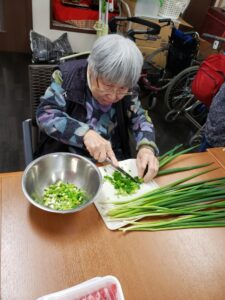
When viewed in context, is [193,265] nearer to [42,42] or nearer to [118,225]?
[118,225]

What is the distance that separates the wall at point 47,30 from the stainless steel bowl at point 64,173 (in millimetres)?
2866

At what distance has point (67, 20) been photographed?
11.1 ft

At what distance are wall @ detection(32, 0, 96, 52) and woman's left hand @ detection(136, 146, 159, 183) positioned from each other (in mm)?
2846

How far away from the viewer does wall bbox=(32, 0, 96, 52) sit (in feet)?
10.4

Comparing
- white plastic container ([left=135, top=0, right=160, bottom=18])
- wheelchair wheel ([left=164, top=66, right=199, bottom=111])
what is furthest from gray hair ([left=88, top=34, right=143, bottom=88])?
white plastic container ([left=135, top=0, right=160, bottom=18])

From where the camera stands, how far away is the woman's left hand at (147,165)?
1016 mm

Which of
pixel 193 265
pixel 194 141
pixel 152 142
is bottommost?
pixel 194 141

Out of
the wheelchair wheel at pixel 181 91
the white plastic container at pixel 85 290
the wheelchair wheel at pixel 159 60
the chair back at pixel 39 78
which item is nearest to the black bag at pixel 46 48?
the wheelchair wheel at pixel 159 60

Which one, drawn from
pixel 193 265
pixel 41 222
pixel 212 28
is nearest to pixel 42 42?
pixel 212 28

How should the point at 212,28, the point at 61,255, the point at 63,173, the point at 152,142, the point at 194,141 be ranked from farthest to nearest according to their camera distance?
the point at 212,28
the point at 194,141
the point at 152,142
the point at 63,173
the point at 61,255

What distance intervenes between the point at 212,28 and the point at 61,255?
13.4 feet

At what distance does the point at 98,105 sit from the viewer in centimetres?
121

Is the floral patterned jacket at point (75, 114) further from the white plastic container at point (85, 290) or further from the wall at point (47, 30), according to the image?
the wall at point (47, 30)

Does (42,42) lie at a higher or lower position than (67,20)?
lower
